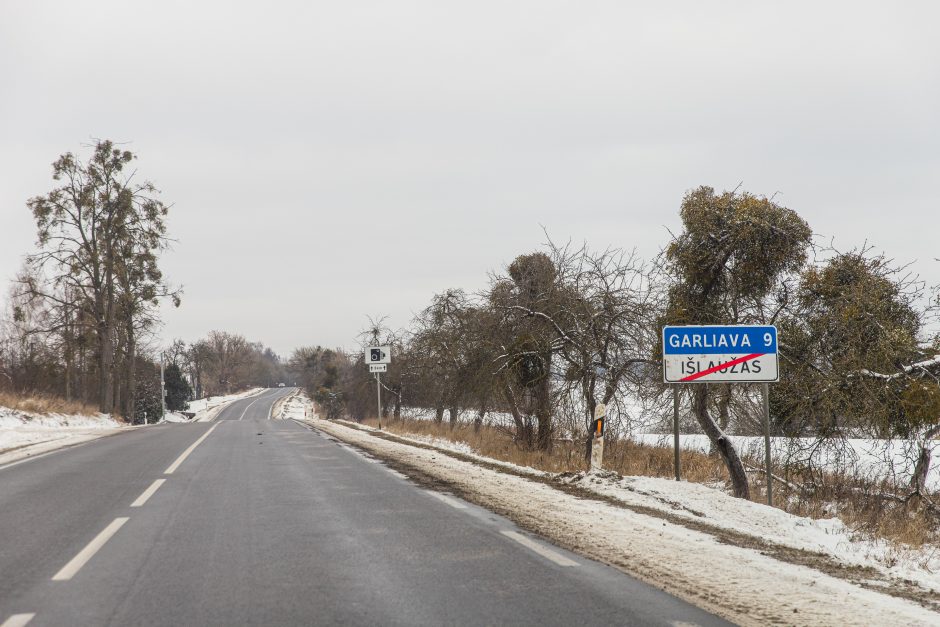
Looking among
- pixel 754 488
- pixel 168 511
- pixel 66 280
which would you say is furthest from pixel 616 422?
pixel 66 280

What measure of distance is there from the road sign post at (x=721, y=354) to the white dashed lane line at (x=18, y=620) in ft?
26.7

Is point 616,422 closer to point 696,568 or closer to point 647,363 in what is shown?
point 647,363

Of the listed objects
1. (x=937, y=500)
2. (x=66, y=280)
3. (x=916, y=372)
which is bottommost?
(x=937, y=500)

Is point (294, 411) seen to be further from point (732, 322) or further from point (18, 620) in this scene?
point (18, 620)

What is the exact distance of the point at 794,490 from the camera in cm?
1498

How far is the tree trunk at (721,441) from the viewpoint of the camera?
14352 mm

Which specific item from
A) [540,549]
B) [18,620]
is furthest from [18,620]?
[540,549]

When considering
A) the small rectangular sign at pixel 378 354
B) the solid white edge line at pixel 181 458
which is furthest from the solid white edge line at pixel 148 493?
the small rectangular sign at pixel 378 354

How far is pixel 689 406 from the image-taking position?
1574cm

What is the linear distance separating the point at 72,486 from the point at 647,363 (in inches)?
443

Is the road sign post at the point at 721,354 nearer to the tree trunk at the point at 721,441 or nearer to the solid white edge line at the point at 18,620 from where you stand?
the tree trunk at the point at 721,441

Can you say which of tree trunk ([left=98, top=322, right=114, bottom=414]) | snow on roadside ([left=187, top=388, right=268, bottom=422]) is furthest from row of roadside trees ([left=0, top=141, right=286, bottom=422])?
snow on roadside ([left=187, top=388, right=268, bottom=422])

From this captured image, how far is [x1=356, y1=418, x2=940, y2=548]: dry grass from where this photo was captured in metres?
10.3

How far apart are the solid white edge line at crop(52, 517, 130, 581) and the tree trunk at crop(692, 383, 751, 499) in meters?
10.2
